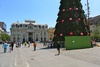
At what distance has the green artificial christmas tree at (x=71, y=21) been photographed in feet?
135

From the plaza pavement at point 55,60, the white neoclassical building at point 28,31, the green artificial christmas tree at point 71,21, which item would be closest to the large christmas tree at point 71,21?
the green artificial christmas tree at point 71,21

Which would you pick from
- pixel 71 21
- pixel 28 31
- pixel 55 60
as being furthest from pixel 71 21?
pixel 28 31

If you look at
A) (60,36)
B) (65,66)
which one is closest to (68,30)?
(60,36)

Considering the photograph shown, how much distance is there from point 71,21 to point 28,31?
106m

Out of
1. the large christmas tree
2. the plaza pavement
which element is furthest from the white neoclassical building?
the plaza pavement

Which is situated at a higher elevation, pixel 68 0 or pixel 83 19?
pixel 68 0

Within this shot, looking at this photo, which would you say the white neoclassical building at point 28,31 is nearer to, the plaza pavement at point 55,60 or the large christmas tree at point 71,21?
the large christmas tree at point 71,21

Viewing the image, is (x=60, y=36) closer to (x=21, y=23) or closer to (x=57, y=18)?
(x=57, y=18)

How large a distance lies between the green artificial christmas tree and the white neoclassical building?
3931 inches

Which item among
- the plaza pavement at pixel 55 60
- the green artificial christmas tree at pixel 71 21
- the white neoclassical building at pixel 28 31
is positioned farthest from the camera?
the white neoclassical building at pixel 28 31

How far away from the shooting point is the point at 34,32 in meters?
147

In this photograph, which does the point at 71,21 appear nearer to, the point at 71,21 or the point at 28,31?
the point at 71,21

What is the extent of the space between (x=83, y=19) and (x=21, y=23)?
4202 inches

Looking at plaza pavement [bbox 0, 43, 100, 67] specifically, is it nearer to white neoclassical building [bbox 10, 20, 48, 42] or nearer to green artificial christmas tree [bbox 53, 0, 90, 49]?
green artificial christmas tree [bbox 53, 0, 90, 49]
